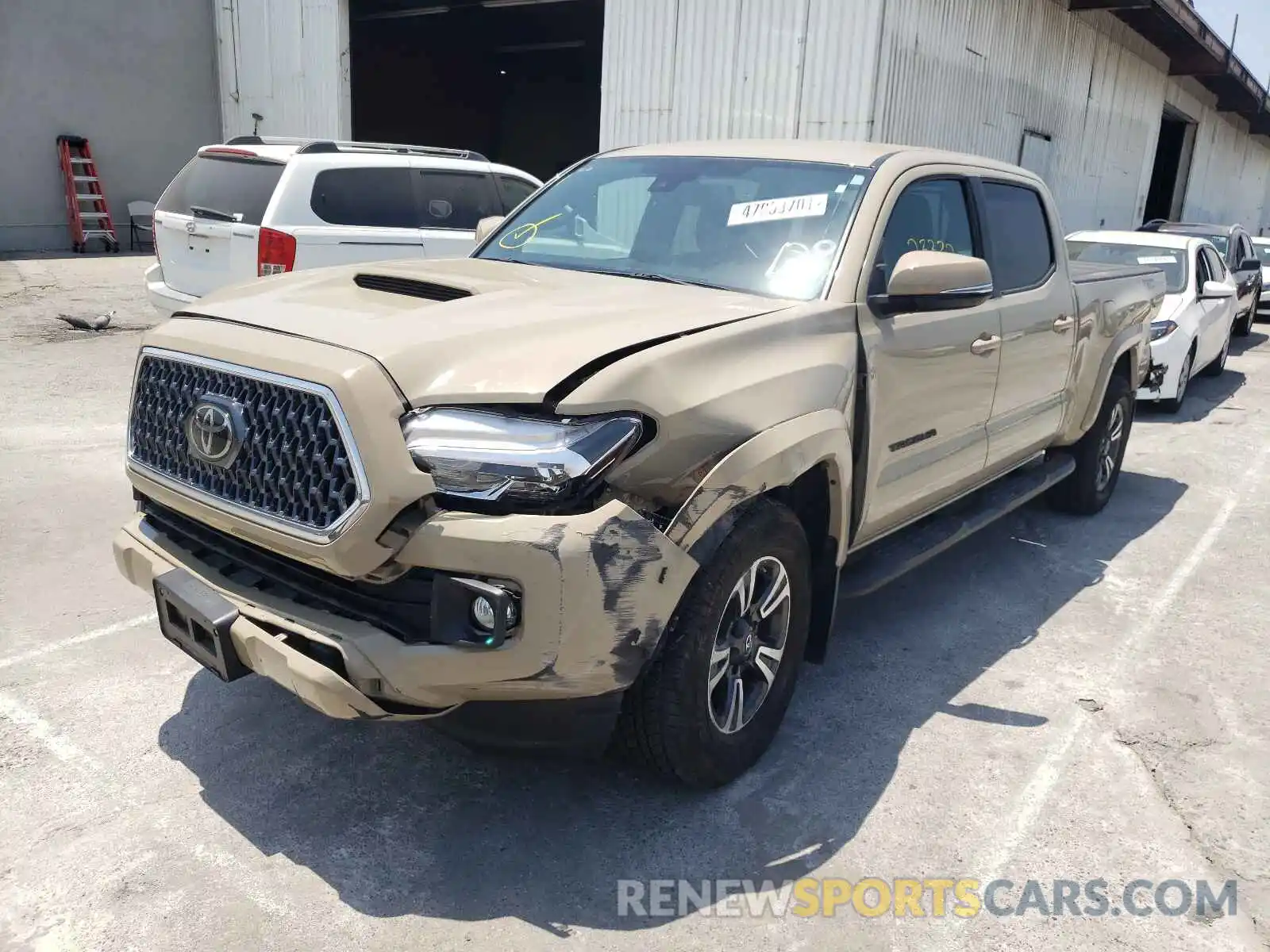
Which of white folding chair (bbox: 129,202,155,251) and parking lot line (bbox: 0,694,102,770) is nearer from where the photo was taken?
parking lot line (bbox: 0,694,102,770)

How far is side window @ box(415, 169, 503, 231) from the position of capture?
849 cm

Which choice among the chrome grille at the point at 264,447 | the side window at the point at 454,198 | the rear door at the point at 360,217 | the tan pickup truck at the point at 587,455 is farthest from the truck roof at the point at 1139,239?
the chrome grille at the point at 264,447

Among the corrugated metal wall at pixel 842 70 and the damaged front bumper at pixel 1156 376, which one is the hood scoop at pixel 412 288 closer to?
the damaged front bumper at pixel 1156 376

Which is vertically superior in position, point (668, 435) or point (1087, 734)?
point (668, 435)

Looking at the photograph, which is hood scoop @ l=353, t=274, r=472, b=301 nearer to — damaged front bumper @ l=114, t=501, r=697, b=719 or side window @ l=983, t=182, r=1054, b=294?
damaged front bumper @ l=114, t=501, r=697, b=719

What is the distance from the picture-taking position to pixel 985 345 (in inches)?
167

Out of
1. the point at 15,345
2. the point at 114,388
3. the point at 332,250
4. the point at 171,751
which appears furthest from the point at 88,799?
the point at 15,345

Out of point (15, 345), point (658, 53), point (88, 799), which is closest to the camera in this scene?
point (88, 799)

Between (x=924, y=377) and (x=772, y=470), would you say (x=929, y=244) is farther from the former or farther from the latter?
(x=772, y=470)

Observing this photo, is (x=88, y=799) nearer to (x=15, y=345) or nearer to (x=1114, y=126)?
(x=15, y=345)

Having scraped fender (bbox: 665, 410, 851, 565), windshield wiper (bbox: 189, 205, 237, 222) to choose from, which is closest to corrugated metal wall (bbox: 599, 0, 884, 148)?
windshield wiper (bbox: 189, 205, 237, 222)

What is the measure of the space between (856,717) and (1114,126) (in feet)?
63.9

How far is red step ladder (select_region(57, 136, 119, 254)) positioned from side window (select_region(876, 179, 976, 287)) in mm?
16530

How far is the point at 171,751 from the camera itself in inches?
129
